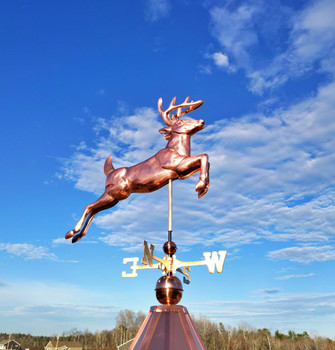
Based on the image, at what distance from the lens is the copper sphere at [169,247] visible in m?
2.53

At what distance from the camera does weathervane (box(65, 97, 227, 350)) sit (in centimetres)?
184

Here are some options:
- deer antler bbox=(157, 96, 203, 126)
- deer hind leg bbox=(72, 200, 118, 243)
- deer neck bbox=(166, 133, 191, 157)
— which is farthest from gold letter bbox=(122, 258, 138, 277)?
deer antler bbox=(157, 96, 203, 126)

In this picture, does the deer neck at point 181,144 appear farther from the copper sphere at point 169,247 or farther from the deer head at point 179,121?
the copper sphere at point 169,247

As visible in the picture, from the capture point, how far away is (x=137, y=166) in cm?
301

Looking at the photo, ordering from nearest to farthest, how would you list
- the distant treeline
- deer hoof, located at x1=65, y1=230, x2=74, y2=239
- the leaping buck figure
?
the leaping buck figure → deer hoof, located at x1=65, y1=230, x2=74, y2=239 → the distant treeline

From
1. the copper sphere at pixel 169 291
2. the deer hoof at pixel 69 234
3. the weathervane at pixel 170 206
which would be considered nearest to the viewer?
the weathervane at pixel 170 206

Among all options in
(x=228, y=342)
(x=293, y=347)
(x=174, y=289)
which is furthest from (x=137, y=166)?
(x=293, y=347)

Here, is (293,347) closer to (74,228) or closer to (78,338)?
(78,338)

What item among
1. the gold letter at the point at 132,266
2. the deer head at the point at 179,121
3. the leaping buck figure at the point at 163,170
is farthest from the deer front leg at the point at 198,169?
the gold letter at the point at 132,266

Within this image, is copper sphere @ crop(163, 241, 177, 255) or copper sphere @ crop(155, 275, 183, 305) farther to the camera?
copper sphere @ crop(163, 241, 177, 255)

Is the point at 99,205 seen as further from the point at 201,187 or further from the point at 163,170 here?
the point at 201,187

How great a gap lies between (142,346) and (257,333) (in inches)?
2168

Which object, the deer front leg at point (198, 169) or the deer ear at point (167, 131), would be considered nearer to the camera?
the deer front leg at point (198, 169)

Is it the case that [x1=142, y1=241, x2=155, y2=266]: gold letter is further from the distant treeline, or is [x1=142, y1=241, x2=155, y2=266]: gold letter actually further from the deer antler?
the distant treeline
